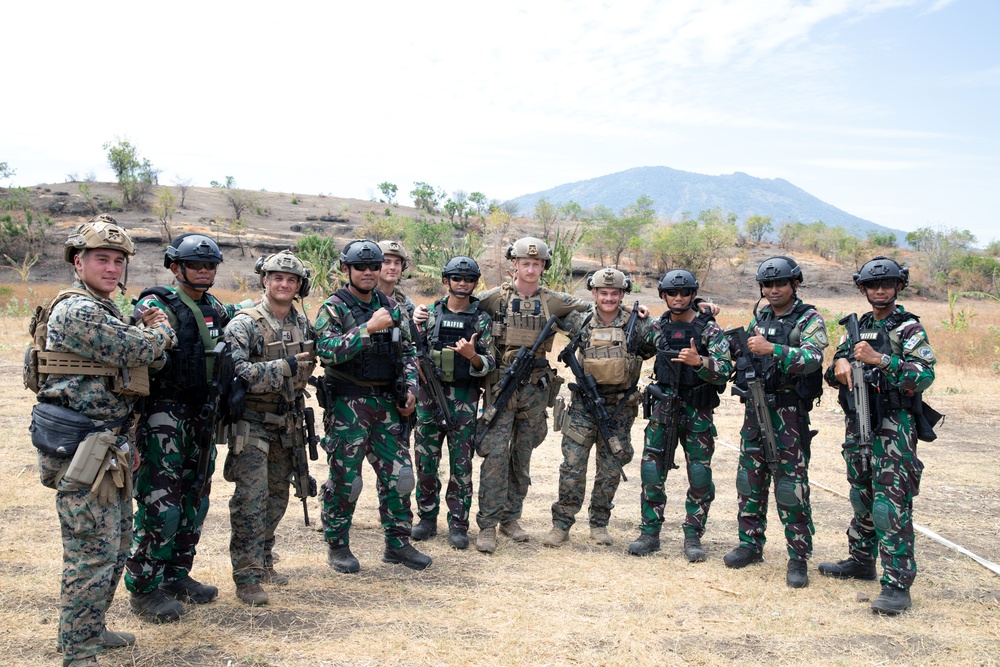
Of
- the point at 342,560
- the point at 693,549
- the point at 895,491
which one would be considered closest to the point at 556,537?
the point at 693,549

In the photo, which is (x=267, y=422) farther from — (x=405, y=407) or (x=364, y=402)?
(x=405, y=407)

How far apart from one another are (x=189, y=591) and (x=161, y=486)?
2.66ft

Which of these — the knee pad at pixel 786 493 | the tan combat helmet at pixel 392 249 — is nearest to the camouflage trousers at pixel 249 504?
the tan combat helmet at pixel 392 249

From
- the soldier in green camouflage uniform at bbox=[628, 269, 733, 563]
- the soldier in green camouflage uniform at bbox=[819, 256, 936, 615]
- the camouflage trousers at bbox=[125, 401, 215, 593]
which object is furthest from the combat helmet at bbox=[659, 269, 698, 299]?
the camouflage trousers at bbox=[125, 401, 215, 593]

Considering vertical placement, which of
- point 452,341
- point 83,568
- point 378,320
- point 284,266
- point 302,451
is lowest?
point 83,568

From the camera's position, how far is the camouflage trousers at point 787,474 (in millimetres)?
5172

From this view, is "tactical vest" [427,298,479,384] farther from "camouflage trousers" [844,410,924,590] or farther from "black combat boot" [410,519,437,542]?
"camouflage trousers" [844,410,924,590]

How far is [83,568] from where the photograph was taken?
138 inches

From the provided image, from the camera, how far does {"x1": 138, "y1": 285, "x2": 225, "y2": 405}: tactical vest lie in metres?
4.09

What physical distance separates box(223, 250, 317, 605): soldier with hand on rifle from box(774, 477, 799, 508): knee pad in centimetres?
347

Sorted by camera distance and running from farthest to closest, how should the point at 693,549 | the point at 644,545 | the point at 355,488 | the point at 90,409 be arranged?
the point at 644,545 < the point at 693,549 < the point at 355,488 < the point at 90,409

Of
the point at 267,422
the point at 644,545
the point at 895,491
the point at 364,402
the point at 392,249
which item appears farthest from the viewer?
the point at 392,249

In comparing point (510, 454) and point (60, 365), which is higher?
point (60, 365)

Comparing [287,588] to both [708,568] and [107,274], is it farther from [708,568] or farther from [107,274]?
[708,568]
